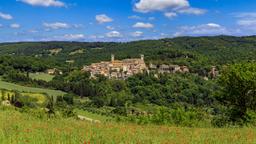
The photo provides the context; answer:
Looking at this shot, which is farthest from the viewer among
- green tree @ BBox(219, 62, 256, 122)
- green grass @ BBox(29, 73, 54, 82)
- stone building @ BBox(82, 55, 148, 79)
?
stone building @ BBox(82, 55, 148, 79)

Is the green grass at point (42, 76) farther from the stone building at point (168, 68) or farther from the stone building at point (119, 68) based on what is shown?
the stone building at point (168, 68)

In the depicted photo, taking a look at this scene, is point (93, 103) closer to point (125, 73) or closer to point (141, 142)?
point (125, 73)

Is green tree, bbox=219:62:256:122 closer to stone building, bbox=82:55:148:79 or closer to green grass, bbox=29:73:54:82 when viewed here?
green grass, bbox=29:73:54:82

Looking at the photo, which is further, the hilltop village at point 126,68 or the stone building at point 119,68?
the stone building at point 119,68

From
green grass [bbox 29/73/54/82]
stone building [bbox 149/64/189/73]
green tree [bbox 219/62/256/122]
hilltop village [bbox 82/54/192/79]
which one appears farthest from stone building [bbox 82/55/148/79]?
green tree [bbox 219/62/256/122]

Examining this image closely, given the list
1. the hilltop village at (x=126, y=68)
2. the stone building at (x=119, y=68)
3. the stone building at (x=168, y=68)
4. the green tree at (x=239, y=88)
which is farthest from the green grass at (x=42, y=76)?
the green tree at (x=239, y=88)

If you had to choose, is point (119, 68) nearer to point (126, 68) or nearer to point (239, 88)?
point (126, 68)

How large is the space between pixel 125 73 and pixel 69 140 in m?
169

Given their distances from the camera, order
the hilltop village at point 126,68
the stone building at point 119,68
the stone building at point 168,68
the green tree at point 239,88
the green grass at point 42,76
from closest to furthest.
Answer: the green tree at point 239,88 → the green grass at point 42,76 → the stone building at point 168,68 → the hilltop village at point 126,68 → the stone building at point 119,68

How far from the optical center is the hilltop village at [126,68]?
166 metres

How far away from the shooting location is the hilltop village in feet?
545

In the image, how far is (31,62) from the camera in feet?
484

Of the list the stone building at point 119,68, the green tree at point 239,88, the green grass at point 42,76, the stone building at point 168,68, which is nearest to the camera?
the green tree at point 239,88

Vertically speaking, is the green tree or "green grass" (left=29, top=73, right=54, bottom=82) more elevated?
the green tree
